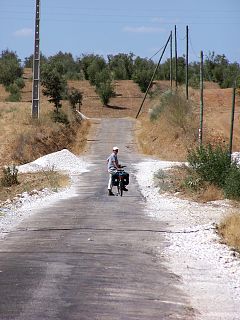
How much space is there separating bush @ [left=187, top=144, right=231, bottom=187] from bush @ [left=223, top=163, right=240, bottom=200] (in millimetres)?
1016

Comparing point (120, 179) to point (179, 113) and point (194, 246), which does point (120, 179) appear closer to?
point (194, 246)

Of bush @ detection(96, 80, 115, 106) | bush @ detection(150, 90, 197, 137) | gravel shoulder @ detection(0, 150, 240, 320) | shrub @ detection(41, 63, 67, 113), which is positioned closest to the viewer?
gravel shoulder @ detection(0, 150, 240, 320)

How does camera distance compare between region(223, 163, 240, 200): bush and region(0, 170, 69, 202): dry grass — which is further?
region(0, 170, 69, 202): dry grass

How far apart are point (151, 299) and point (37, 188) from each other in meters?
17.1

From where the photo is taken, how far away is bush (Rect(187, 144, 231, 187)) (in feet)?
77.0

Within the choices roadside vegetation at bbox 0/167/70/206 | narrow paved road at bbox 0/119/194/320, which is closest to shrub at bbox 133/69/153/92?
roadside vegetation at bbox 0/167/70/206

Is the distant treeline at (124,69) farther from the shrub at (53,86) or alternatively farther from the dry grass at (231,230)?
the dry grass at (231,230)

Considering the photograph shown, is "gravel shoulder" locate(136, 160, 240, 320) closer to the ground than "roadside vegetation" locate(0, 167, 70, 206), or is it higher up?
higher up

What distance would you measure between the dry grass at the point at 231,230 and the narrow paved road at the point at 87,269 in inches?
52.6

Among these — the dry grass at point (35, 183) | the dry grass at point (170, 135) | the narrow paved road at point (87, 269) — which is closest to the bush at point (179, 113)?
the dry grass at point (170, 135)

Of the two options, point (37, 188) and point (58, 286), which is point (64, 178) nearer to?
point (37, 188)

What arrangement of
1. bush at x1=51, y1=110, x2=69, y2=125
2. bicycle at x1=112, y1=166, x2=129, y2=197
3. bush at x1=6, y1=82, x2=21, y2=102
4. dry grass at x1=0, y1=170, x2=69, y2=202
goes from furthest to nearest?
bush at x1=6, y1=82, x2=21, y2=102 → bush at x1=51, y1=110, x2=69, y2=125 → dry grass at x1=0, y1=170, x2=69, y2=202 → bicycle at x1=112, y1=166, x2=129, y2=197

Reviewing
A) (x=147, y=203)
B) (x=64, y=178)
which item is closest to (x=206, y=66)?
(x=64, y=178)

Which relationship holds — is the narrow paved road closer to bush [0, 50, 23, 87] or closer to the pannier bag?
the pannier bag
